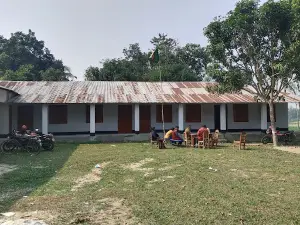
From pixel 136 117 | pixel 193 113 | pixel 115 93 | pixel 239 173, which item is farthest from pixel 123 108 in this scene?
pixel 239 173

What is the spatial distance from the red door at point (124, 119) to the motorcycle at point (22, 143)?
24.0 feet

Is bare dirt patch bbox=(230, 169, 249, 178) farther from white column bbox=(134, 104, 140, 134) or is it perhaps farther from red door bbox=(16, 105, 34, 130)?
red door bbox=(16, 105, 34, 130)

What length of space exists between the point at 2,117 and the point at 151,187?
14138 mm

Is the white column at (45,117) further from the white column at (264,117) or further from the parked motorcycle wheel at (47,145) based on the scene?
the white column at (264,117)

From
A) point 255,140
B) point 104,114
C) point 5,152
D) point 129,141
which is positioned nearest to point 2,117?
point 5,152

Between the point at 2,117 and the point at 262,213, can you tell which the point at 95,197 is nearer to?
the point at 262,213

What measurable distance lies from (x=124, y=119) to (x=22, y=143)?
26.3 ft

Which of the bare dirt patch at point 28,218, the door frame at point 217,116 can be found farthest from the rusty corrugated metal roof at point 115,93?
the bare dirt patch at point 28,218

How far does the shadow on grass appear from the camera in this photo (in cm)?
728

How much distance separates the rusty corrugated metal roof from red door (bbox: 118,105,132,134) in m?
1.18

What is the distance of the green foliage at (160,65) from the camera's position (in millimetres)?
35188

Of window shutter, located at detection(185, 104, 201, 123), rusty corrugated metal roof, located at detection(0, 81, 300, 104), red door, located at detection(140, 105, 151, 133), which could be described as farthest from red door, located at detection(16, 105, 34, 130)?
window shutter, located at detection(185, 104, 201, 123)

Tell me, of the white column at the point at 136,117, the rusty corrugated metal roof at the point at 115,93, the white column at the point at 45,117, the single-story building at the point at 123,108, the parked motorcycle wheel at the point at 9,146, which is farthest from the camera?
the white column at the point at 136,117

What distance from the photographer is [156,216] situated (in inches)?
220
